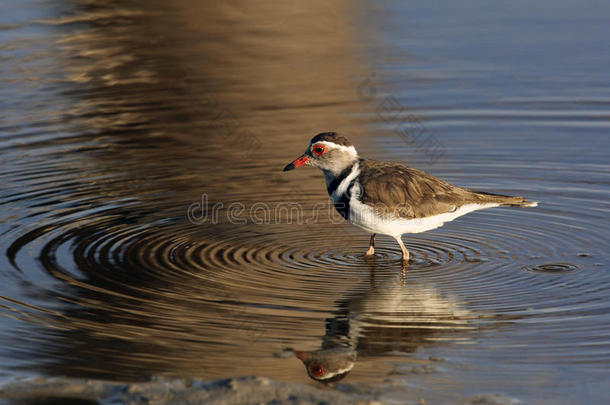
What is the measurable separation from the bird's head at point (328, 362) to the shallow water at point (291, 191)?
12 centimetres

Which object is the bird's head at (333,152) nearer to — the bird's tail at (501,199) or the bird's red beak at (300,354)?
the bird's tail at (501,199)

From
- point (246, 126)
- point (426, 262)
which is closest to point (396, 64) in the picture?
point (246, 126)

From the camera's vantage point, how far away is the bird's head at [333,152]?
37.8ft

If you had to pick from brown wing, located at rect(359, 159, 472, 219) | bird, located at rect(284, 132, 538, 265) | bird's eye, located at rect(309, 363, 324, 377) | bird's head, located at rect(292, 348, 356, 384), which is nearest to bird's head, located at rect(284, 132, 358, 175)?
bird, located at rect(284, 132, 538, 265)

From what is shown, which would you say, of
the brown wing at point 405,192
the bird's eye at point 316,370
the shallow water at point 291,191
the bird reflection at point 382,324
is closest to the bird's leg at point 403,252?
the shallow water at point 291,191

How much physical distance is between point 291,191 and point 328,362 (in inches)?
233

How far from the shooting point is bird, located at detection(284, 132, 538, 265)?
11.0m

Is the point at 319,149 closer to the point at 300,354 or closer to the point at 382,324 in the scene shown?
the point at 382,324

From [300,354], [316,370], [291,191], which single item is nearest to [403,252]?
[291,191]

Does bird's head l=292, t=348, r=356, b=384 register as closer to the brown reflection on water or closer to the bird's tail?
the brown reflection on water

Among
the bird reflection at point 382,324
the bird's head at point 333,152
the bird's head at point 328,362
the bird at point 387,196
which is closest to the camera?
the bird's head at point 328,362

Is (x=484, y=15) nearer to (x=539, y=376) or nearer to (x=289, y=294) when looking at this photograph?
(x=289, y=294)

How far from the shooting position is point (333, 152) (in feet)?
37.9

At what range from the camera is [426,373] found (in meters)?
8.01
